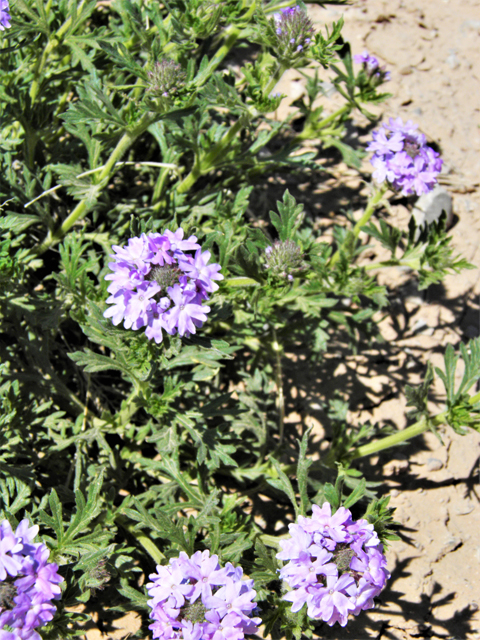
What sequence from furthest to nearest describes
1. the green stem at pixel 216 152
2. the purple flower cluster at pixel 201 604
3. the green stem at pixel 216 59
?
the green stem at pixel 216 152
the green stem at pixel 216 59
the purple flower cluster at pixel 201 604

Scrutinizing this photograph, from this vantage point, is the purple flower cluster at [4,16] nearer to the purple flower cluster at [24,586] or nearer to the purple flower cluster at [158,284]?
the purple flower cluster at [158,284]

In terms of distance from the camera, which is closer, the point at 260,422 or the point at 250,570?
the point at 250,570

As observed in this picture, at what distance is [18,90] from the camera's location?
4.02 metres

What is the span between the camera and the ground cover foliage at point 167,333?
3291 millimetres

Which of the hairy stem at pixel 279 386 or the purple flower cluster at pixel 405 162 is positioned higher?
the purple flower cluster at pixel 405 162

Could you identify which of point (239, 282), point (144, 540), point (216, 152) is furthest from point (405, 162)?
point (144, 540)

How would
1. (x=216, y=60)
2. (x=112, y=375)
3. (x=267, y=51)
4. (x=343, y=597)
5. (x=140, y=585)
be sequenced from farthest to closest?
(x=112, y=375) < (x=267, y=51) < (x=140, y=585) < (x=216, y=60) < (x=343, y=597)

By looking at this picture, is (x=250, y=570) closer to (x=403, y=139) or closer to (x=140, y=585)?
(x=140, y=585)

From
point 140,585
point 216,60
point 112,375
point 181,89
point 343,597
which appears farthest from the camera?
point 112,375

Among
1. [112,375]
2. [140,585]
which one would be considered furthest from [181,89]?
[140,585]

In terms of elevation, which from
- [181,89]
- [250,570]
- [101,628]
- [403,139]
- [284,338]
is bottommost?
[101,628]

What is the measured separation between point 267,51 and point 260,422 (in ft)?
9.48

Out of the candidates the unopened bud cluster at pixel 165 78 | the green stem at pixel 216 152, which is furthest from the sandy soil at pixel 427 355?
the unopened bud cluster at pixel 165 78

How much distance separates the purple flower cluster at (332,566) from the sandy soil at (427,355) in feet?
4.44
